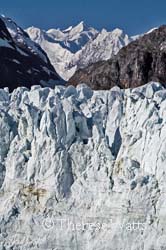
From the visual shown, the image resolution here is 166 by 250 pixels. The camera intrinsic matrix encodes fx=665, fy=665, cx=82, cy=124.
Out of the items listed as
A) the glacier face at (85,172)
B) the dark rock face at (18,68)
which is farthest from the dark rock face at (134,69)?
the dark rock face at (18,68)

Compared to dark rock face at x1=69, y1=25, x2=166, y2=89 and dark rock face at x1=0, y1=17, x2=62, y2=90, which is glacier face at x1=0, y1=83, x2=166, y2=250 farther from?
dark rock face at x1=0, y1=17, x2=62, y2=90

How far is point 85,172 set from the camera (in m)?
37.2

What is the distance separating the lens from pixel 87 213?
36.3m

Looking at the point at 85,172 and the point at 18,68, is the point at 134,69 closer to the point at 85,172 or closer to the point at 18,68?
the point at 85,172

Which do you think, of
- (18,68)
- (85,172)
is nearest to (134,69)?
(85,172)

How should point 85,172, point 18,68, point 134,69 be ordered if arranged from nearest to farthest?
point 85,172 → point 134,69 → point 18,68

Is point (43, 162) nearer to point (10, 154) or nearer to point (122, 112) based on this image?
point (10, 154)

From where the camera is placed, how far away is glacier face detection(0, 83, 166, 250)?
35156mm

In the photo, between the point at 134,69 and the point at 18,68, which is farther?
the point at 18,68

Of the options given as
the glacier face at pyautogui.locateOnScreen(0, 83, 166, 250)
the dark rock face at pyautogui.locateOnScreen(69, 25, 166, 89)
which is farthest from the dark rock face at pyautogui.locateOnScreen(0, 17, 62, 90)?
the glacier face at pyautogui.locateOnScreen(0, 83, 166, 250)

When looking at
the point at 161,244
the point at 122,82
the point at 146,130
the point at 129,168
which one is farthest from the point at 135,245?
the point at 122,82

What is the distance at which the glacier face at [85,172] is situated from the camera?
35.2 meters

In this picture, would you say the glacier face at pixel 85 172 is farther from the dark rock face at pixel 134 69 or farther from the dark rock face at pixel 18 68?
the dark rock face at pixel 18 68

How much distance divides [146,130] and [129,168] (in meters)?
2.43
